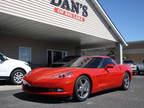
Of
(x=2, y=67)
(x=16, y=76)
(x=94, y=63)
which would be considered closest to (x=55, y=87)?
(x=94, y=63)

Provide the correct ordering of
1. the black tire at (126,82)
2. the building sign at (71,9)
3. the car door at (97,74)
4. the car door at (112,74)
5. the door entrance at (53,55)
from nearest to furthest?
the car door at (97,74) → the car door at (112,74) → the black tire at (126,82) → the building sign at (71,9) → the door entrance at (53,55)

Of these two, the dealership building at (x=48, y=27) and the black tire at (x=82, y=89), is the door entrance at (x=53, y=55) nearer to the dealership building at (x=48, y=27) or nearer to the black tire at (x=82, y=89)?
the dealership building at (x=48, y=27)

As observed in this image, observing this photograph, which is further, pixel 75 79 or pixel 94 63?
pixel 94 63

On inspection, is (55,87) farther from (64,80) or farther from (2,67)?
(2,67)

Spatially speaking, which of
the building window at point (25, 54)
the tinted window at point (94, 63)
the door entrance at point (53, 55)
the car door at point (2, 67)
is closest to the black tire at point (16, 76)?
the car door at point (2, 67)

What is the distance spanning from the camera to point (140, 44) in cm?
2891

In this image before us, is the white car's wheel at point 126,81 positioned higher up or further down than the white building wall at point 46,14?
further down

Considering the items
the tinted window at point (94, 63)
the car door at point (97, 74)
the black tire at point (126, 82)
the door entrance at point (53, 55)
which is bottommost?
the black tire at point (126, 82)

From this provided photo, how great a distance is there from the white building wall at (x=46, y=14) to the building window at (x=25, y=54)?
4.83 m

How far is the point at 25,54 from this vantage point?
13.9 metres

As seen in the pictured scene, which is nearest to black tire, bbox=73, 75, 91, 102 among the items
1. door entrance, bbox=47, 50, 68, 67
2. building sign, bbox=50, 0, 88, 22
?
building sign, bbox=50, 0, 88, 22

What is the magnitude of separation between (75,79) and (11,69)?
4341 millimetres

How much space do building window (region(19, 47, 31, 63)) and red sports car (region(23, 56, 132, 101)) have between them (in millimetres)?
8276

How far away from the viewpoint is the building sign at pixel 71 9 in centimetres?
1002
